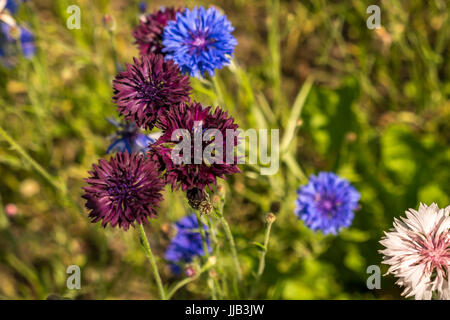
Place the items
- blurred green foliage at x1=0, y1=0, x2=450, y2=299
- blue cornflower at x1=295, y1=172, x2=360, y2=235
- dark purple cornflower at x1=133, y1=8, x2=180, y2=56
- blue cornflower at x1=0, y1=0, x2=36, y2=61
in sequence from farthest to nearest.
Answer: blue cornflower at x1=0, y1=0, x2=36, y2=61 → blurred green foliage at x1=0, y1=0, x2=450, y2=299 → blue cornflower at x1=295, y1=172, x2=360, y2=235 → dark purple cornflower at x1=133, y1=8, x2=180, y2=56

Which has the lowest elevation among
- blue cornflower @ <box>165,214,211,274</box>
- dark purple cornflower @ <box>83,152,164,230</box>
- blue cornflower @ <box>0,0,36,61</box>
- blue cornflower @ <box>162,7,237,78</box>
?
blue cornflower @ <box>165,214,211,274</box>

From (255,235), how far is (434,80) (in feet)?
3.48

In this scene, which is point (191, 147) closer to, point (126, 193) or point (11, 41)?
point (126, 193)

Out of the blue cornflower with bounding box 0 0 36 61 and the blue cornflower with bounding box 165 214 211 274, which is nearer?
the blue cornflower with bounding box 165 214 211 274

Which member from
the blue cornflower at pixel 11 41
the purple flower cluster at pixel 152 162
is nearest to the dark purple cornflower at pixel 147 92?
the purple flower cluster at pixel 152 162

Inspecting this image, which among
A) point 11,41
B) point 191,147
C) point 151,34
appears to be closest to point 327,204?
point 191,147

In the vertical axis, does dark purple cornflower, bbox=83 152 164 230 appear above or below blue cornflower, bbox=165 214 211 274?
above

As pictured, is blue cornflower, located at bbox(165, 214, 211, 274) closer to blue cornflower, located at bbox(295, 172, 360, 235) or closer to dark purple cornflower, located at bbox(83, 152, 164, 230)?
blue cornflower, located at bbox(295, 172, 360, 235)

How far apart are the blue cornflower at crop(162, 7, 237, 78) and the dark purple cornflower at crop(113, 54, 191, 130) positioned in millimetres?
109

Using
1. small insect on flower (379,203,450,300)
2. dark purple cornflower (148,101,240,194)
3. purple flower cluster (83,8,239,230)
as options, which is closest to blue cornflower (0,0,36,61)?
purple flower cluster (83,8,239,230)

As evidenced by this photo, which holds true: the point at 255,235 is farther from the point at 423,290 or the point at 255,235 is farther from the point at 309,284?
the point at 423,290

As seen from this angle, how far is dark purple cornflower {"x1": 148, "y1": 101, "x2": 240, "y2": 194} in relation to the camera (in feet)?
2.77

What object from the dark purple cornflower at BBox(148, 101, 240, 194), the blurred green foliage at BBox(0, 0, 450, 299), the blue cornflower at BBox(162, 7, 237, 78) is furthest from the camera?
the blurred green foliage at BBox(0, 0, 450, 299)

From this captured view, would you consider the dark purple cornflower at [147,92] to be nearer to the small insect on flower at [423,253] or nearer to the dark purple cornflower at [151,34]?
the dark purple cornflower at [151,34]
